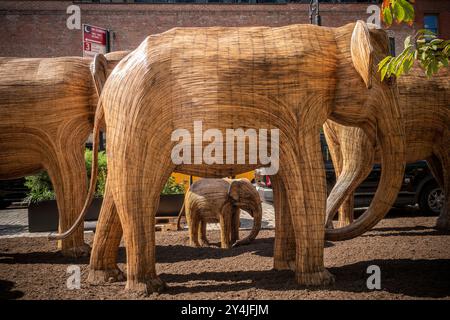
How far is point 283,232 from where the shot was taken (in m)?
4.05

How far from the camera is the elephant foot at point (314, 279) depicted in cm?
332

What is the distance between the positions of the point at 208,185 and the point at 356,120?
2.77m

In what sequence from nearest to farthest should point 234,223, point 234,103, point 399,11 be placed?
1. point 399,11
2. point 234,103
3. point 234,223

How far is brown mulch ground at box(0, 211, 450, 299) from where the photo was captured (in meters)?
3.27

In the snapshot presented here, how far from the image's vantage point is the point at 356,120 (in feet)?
11.7

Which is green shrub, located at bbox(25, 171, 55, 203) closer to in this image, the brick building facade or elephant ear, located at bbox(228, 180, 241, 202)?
elephant ear, located at bbox(228, 180, 241, 202)

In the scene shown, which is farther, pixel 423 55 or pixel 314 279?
pixel 314 279

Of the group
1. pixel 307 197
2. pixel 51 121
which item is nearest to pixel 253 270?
pixel 307 197

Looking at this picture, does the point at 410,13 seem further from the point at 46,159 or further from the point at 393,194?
the point at 46,159

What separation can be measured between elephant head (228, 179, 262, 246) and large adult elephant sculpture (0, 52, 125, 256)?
1986 millimetres

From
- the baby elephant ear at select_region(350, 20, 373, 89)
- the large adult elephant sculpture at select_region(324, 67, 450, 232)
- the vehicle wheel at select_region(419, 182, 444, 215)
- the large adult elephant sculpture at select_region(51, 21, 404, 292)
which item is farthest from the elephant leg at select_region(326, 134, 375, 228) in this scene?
the vehicle wheel at select_region(419, 182, 444, 215)

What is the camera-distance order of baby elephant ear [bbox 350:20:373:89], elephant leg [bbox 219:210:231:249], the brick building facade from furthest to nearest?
1. the brick building facade
2. elephant leg [bbox 219:210:231:249]
3. baby elephant ear [bbox 350:20:373:89]

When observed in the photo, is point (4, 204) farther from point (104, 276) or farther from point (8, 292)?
point (104, 276)

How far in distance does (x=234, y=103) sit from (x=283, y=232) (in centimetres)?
152
